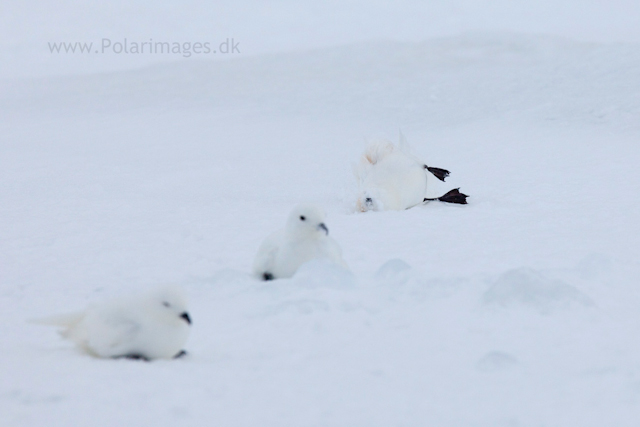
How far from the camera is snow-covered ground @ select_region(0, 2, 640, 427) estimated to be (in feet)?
6.17

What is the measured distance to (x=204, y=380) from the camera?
1.96m

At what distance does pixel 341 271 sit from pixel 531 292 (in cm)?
75

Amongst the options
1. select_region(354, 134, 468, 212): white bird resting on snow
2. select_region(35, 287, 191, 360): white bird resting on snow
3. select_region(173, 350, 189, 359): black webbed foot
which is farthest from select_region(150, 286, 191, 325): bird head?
select_region(354, 134, 468, 212): white bird resting on snow

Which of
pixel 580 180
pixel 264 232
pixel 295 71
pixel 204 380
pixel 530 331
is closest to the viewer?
pixel 204 380

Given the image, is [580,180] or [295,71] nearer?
[580,180]

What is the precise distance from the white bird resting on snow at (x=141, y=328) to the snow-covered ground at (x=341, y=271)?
69 mm

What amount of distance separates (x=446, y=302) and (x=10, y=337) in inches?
62.7

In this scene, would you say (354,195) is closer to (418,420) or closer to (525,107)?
(418,420)

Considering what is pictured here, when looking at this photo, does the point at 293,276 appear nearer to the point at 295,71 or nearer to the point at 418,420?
the point at 418,420

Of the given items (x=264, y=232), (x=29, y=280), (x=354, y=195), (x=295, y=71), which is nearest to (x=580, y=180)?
(x=354, y=195)

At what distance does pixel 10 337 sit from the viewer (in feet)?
7.96

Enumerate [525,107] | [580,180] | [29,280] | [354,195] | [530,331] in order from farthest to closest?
[525,107], [580,180], [354,195], [29,280], [530,331]

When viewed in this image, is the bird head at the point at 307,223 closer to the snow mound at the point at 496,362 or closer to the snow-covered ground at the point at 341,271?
the snow-covered ground at the point at 341,271

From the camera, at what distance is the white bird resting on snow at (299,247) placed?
9.82 feet
